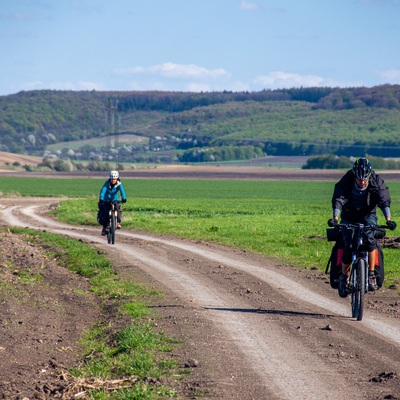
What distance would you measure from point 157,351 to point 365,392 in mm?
2833

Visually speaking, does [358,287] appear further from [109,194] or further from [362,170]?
[109,194]

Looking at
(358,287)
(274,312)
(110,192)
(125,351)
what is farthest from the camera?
(110,192)

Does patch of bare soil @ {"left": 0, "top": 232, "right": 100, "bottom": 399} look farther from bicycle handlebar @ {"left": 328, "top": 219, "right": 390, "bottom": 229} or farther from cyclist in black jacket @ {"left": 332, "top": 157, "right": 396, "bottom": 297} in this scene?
cyclist in black jacket @ {"left": 332, "top": 157, "right": 396, "bottom": 297}

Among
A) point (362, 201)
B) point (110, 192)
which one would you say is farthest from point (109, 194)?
point (362, 201)

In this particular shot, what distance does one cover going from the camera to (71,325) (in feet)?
44.4

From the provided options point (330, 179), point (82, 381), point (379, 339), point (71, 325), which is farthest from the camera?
point (330, 179)

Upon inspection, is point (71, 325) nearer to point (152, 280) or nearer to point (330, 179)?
point (152, 280)

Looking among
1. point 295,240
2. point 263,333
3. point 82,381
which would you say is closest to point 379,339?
point 263,333

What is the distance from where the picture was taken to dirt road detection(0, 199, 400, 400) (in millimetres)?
9234

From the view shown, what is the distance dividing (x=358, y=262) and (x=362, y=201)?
879 millimetres

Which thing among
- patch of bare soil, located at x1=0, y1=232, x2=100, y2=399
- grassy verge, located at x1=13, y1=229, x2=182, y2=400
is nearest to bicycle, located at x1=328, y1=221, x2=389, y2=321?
grassy verge, located at x1=13, y1=229, x2=182, y2=400

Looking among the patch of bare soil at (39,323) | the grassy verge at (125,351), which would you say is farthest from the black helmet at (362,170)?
the patch of bare soil at (39,323)

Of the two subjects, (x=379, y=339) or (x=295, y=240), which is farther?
(x=295, y=240)

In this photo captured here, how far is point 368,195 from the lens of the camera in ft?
44.5
